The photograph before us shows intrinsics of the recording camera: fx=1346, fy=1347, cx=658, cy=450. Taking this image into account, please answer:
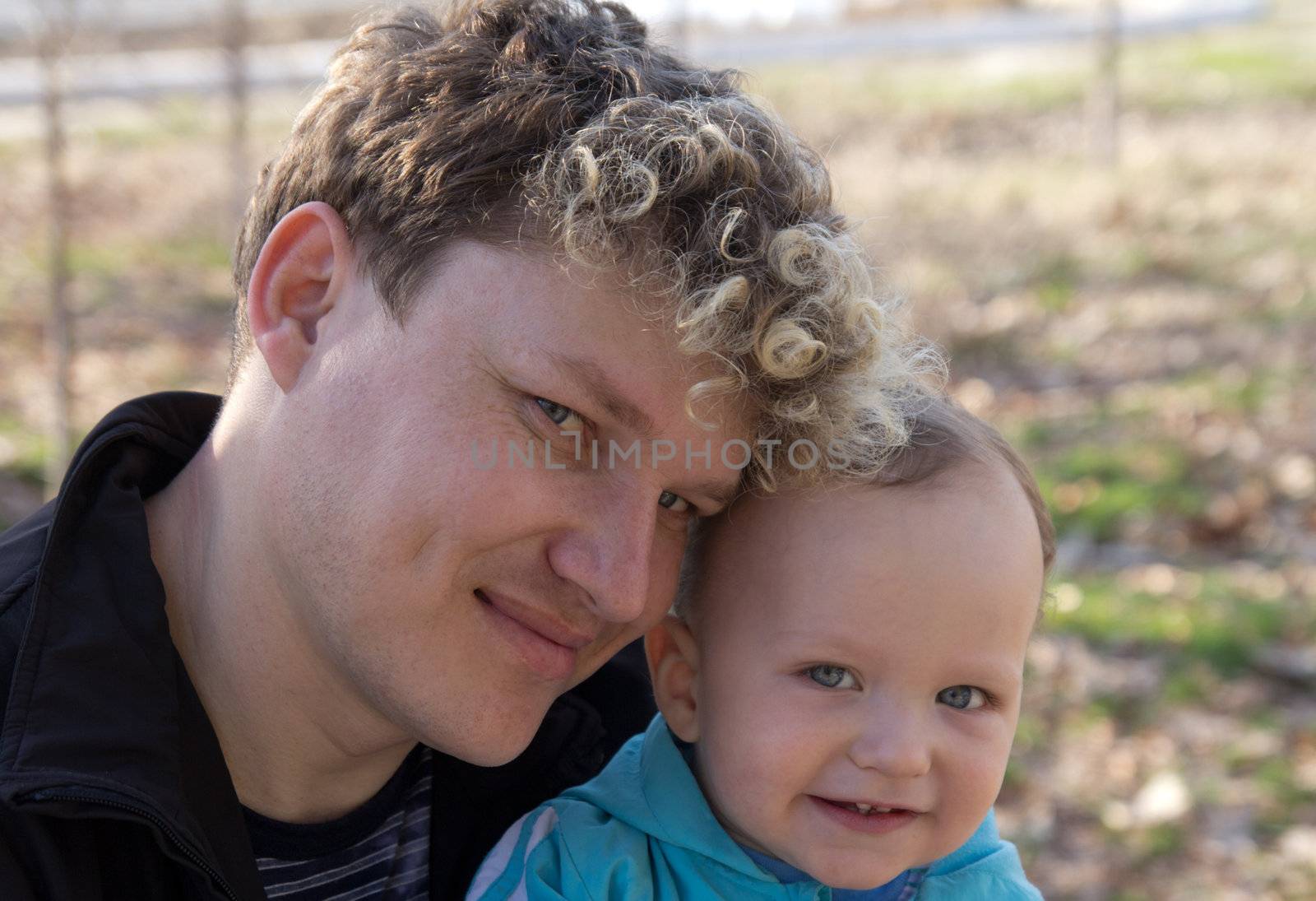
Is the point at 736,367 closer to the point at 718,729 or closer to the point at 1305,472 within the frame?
the point at 718,729

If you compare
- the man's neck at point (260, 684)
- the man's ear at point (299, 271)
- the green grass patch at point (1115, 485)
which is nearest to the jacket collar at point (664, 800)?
the man's neck at point (260, 684)

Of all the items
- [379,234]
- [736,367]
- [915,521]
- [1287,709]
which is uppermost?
[379,234]

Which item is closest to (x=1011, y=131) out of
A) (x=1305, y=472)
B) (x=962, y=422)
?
(x=1305, y=472)

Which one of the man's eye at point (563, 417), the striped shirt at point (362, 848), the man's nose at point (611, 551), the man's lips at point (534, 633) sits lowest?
the striped shirt at point (362, 848)

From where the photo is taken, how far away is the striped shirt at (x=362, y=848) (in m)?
2.29

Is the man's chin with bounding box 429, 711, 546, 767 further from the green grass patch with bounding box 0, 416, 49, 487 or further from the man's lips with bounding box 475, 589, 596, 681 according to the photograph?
the green grass patch with bounding box 0, 416, 49, 487

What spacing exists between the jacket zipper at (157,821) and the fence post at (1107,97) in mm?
11239

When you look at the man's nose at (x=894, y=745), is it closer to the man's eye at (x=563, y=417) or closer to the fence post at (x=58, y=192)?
the man's eye at (x=563, y=417)

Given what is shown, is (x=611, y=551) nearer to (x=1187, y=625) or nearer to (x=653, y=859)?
(x=653, y=859)

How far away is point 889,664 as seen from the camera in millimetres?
2191

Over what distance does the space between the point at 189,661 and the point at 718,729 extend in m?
0.92

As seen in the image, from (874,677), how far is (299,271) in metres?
1.22

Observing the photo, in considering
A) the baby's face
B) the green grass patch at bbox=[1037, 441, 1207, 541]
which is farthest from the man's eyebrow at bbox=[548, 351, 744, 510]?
the green grass patch at bbox=[1037, 441, 1207, 541]

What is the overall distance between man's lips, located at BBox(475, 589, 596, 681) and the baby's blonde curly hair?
42 cm
